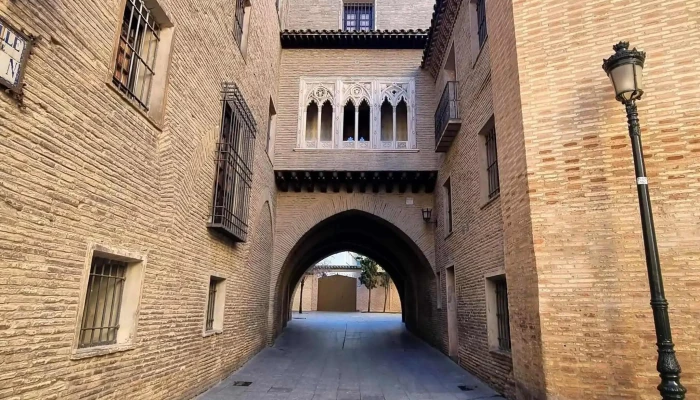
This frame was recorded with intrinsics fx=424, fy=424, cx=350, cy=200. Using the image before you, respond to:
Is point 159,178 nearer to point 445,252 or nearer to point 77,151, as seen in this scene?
point 77,151

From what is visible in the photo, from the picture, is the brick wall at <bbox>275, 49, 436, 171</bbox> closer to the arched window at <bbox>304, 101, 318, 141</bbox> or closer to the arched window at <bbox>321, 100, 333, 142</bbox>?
the arched window at <bbox>304, 101, 318, 141</bbox>

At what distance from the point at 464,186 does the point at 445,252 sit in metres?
2.31

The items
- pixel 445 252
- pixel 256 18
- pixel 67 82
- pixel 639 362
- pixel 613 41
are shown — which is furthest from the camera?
pixel 445 252

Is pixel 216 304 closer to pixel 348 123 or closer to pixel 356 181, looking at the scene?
pixel 356 181

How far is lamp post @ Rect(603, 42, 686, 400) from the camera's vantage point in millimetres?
3277

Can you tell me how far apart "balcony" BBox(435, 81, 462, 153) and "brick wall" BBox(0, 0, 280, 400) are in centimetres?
492

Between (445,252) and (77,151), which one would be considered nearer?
(77,151)

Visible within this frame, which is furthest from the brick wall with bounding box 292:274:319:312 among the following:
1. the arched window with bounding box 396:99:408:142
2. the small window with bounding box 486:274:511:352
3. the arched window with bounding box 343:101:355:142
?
the small window with bounding box 486:274:511:352

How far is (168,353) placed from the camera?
17.4ft

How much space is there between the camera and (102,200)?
3.92 metres

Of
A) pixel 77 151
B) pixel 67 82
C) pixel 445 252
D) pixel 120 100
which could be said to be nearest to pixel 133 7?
pixel 120 100

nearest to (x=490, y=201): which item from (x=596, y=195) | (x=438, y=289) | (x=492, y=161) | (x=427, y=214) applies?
(x=492, y=161)

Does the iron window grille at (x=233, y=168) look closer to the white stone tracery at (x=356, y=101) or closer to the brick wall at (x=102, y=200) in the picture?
the brick wall at (x=102, y=200)

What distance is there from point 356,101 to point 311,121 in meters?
1.50
